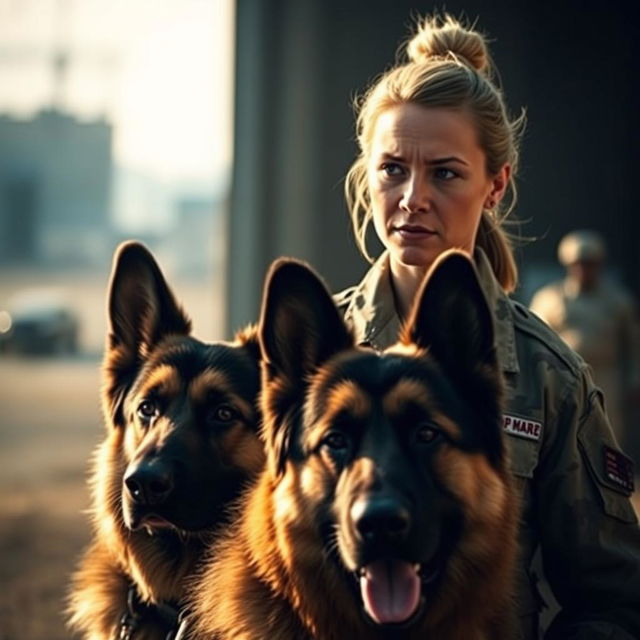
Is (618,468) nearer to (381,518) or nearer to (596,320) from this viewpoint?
(381,518)

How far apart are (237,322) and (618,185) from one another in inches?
217

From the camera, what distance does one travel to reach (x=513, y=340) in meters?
3.51

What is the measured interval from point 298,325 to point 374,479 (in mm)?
515

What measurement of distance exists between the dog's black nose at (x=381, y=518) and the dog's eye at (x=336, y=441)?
0.19 meters

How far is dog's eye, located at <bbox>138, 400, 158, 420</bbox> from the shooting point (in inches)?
141

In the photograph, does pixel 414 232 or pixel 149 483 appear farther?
pixel 414 232

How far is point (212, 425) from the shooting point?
3557mm

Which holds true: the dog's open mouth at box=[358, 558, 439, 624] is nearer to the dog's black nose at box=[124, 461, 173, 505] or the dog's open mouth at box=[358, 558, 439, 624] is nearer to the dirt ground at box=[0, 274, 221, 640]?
the dog's black nose at box=[124, 461, 173, 505]

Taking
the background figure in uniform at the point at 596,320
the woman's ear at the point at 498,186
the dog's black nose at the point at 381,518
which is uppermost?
the woman's ear at the point at 498,186

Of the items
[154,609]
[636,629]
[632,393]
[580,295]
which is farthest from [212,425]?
[632,393]

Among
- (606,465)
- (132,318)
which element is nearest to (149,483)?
(132,318)

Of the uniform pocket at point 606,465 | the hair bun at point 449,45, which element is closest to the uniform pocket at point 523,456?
the uniform pocket at point 606,465

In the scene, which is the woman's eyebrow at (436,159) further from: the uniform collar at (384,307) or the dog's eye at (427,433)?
the dog's eye at (427,433)

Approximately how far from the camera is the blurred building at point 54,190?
22.4 meters
